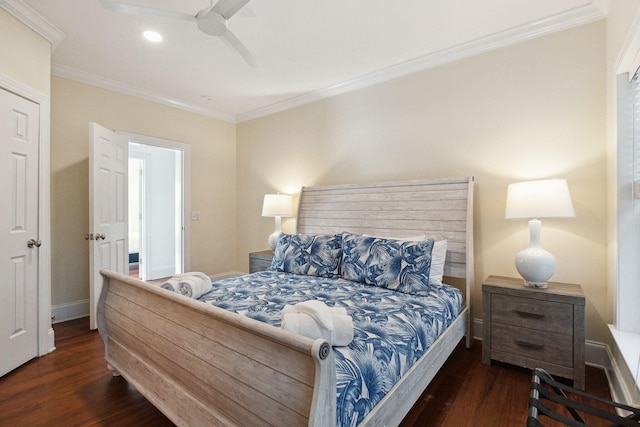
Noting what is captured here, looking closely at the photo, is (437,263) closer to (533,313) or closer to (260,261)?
(533,313)

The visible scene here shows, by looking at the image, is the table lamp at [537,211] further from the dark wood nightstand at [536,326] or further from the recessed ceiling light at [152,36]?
the recessed ceiling light at [152,36]

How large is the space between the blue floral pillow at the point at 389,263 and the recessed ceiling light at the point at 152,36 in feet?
8.06

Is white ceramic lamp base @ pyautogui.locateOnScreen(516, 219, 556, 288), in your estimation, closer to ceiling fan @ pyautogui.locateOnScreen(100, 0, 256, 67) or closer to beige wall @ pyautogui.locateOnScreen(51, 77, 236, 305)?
ceiling fan @ pyautogui.locateOnScreen(100, 0, 256, 67)

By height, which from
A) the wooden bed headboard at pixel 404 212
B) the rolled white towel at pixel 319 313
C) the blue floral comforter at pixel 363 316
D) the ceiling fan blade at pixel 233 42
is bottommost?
the blue floral comforter at pixel 363 316

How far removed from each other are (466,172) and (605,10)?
1.46 metres

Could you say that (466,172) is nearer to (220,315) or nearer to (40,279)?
(220,315)

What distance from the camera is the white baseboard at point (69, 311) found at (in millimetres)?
3270

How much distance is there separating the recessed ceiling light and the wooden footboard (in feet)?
6.79

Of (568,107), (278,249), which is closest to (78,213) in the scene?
(278,249)

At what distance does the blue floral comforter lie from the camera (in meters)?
1.25

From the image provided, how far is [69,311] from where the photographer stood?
338 centimetres

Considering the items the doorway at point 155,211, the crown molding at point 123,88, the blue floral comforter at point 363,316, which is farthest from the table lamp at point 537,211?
the doorway at point 155,211

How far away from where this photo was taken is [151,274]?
17.9 feet

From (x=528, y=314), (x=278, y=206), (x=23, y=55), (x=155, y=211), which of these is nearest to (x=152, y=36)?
(x=23, y=55)
